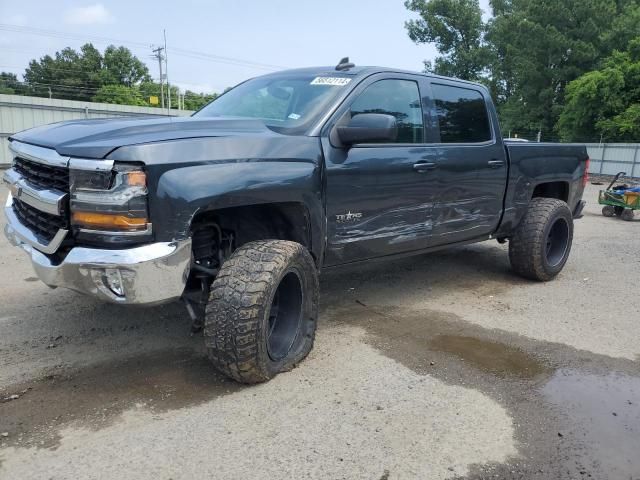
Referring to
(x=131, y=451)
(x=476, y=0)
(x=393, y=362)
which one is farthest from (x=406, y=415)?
(x=476, y=0)

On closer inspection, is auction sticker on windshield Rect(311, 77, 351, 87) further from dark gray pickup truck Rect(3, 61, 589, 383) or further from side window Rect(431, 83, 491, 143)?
side window Rect(431, 83, 491, 143)

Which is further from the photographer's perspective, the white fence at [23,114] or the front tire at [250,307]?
the white fence at [23,114]

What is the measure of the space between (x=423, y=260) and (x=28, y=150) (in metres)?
4.66

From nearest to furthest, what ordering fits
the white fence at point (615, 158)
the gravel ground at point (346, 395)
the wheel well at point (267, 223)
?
1. the gravel ground at point (346, 395)
2. the wheel well at point (267, 223)
3. the white fence at point (615, 158)

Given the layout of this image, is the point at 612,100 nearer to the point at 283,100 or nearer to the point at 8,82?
the point at 283,100

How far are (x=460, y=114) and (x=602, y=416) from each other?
282cm

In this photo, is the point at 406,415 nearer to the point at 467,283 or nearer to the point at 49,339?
the point at 49,339

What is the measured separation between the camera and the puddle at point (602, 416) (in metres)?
2.58

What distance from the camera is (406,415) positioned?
2941 mm

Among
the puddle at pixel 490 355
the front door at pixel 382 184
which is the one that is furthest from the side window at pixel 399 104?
the puddle at pixel 490 355

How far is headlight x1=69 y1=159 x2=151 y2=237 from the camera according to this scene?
8.68ft

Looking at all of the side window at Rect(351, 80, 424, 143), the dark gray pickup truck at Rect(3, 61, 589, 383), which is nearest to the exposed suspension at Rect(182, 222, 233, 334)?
the dark gray pickup truck at Rect(3, 61, 589, 383)

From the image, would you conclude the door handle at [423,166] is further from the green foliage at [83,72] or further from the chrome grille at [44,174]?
the green foliage at [83,72]

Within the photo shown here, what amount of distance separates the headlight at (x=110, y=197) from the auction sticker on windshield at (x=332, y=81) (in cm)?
173
